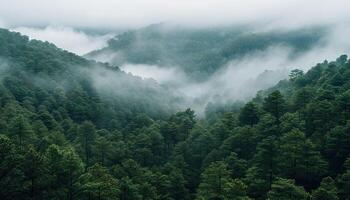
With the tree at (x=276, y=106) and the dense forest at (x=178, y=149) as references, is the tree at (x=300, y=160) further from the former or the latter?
the tree at (x=276, y=106)

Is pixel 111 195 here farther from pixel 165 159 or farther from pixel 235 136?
pixel 165 159

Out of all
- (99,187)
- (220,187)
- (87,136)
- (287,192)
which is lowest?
(99,187)

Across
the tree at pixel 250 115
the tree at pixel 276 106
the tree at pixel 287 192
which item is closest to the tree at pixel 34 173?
the tree at pixel 287 192

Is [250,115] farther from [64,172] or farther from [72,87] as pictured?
[72,87]

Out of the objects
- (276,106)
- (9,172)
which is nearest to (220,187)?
(9,172)

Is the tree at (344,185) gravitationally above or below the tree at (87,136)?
below

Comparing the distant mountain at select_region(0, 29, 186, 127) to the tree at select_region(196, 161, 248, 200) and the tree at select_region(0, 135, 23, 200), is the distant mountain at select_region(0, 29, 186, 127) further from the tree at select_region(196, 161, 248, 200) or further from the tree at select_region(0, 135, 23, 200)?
the tree at select_region(196, 161, 248, 200)
